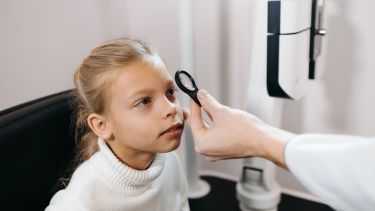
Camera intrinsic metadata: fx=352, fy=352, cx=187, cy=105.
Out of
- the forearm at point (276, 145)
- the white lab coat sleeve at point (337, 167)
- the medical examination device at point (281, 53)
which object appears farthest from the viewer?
the medical examination device at point (281, 53)

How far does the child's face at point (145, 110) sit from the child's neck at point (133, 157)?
0.17ft

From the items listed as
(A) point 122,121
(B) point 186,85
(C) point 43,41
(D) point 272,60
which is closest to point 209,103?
(B) point 186,85

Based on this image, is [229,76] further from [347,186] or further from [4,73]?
[347,186]

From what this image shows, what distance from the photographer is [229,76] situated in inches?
62.4

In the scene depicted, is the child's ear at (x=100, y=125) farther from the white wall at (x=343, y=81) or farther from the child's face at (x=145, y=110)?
the white wall at (x=343, y=81)

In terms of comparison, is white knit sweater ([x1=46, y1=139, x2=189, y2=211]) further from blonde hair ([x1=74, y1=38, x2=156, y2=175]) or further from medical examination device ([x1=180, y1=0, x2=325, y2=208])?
medical examination device ([x1=180, y1=0, x2=325, y2=208])

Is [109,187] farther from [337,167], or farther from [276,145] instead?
[337,167]

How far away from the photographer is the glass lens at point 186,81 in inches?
31.7

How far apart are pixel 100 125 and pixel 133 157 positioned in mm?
118

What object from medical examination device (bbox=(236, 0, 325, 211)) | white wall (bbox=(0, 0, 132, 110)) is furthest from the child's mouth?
white wall (bbox=(0, 0, 132, 110))

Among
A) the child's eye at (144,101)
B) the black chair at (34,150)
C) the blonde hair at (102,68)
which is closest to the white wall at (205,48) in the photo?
the black chair at (34,150)

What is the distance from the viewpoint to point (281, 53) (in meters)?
1.00

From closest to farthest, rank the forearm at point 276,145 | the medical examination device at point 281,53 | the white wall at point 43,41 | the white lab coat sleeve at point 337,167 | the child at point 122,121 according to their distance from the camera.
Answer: the white lab coat sleeve at point 337,167, the forearm at point 276,145, the child at point 122,121, the medical examination device at point 281,53, the white wall at point 43,41

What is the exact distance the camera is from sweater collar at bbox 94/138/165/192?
0.81 m
